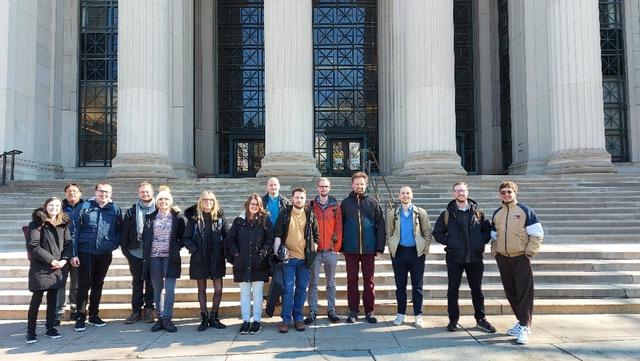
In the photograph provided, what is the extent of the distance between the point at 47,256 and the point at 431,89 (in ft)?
42.4

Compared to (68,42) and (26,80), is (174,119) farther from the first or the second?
(68,42)

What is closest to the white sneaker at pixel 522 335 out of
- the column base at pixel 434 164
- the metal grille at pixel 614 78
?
the column base at pixel 434 164

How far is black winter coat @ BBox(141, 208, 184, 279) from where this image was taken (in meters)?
6.51

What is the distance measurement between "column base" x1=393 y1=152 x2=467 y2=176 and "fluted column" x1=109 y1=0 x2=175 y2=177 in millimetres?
7892

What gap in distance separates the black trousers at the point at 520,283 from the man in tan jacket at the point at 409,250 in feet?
3.17

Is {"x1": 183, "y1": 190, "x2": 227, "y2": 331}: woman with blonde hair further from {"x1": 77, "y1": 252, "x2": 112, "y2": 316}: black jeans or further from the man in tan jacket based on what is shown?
the man in tan jacket

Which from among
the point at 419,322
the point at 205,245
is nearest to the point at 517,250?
the point at 419,322

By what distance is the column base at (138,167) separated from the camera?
15.9 m

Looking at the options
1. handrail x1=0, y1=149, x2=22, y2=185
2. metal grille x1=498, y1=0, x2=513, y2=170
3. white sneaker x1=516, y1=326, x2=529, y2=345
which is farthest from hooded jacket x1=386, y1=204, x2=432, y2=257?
metal grille x1=498, y1=0, x2=513, y2=170

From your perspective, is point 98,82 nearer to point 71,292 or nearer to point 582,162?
point 71,292

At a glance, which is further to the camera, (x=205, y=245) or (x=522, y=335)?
(x=205, y=245)

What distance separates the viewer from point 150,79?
639 inches

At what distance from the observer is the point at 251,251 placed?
6.36m

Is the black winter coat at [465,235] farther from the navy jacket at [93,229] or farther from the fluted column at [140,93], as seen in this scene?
the fluted column at [140,93]
